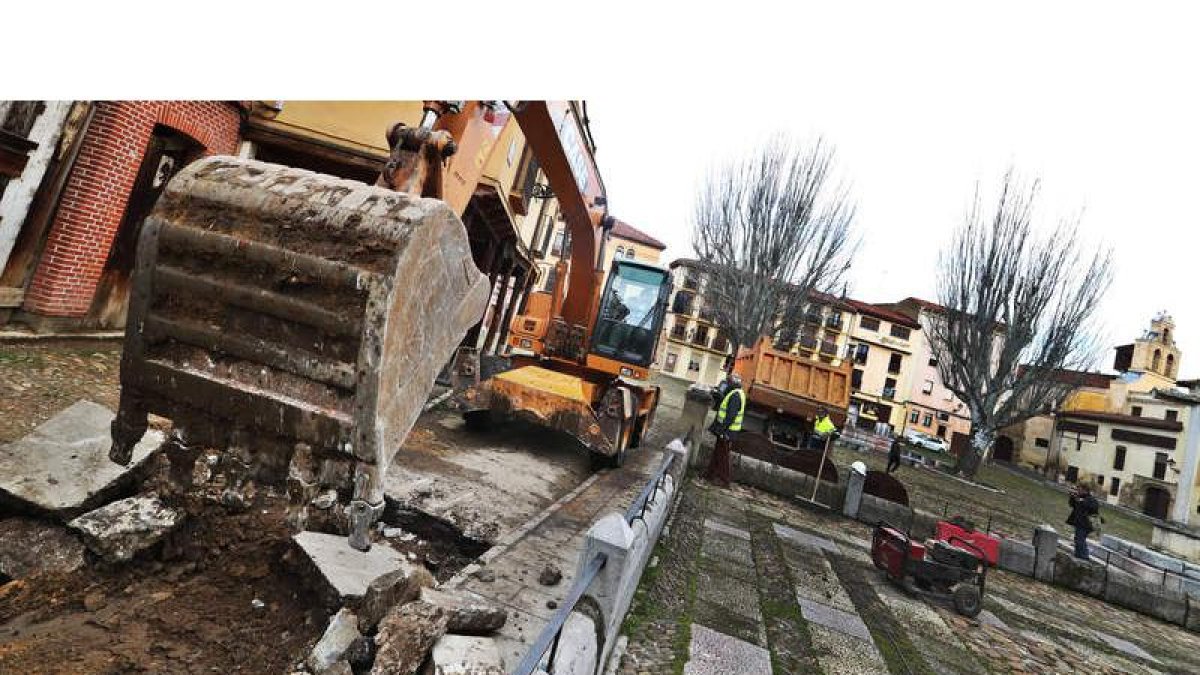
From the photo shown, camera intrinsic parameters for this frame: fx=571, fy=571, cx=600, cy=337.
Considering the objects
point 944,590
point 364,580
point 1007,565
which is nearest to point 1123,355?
point 1007,565

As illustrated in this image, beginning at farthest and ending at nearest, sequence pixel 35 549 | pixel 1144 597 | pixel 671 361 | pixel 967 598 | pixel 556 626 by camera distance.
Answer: pixel 671 361 → pixel 1144 597 → pixel 967 598 → pixel 35 549 → pixel 556 626

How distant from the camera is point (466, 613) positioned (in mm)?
2928

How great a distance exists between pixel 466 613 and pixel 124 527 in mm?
1974

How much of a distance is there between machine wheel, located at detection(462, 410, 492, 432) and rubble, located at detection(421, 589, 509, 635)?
5483 millimetres

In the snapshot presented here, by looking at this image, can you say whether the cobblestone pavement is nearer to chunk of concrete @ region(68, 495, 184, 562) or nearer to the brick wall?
chunk of concrete @ region(68, 495, 184, 562)

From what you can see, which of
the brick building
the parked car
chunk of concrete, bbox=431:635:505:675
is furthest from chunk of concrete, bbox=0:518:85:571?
the parked car

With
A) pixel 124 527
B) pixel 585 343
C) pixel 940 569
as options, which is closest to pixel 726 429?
pixel 585 343

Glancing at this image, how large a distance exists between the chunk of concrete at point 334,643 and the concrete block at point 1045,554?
1082 cm

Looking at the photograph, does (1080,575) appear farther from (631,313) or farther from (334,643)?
(334,643)

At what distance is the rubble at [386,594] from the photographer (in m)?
2.78

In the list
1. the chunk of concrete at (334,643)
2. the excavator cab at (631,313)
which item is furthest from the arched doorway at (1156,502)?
the chunk of concrete at (334,643)

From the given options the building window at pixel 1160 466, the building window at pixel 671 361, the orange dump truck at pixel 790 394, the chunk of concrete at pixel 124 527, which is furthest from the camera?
the building window at pixel 671 361

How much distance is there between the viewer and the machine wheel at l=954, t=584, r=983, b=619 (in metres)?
6.55

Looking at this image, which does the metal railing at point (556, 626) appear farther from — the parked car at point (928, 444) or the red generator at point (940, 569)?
the parked car at point (928, 444)
